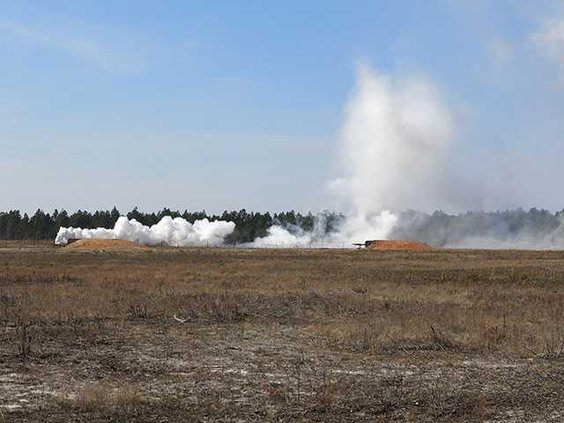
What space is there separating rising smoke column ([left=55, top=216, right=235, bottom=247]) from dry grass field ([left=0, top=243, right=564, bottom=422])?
99770 millimetres

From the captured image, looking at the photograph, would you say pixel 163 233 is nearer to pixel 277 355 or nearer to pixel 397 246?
pixel 397 246

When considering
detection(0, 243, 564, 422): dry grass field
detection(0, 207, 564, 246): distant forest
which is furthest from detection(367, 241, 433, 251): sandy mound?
detection(0, 243, 564, 422): dry grass field

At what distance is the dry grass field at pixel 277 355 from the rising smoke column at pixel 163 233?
3928 inches

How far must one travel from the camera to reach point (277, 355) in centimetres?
1531

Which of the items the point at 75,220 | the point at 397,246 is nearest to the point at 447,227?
the point at 397,246

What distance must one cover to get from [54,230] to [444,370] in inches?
7255

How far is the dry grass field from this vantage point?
10.4 meters

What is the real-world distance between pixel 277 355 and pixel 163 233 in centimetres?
11895

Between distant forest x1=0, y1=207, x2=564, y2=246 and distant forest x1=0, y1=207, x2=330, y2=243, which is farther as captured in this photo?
distant forest x1=0, y1=207, x2=330, y2=243

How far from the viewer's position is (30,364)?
13.6 meters

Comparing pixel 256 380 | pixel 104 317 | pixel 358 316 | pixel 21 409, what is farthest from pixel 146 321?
pixel 21 409

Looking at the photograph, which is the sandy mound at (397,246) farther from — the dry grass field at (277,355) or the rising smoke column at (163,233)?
the dry grass field at (277,355)

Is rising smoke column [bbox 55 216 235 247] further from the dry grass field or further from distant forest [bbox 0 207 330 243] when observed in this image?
the dry grass field

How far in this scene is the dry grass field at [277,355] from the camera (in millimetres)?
10422
